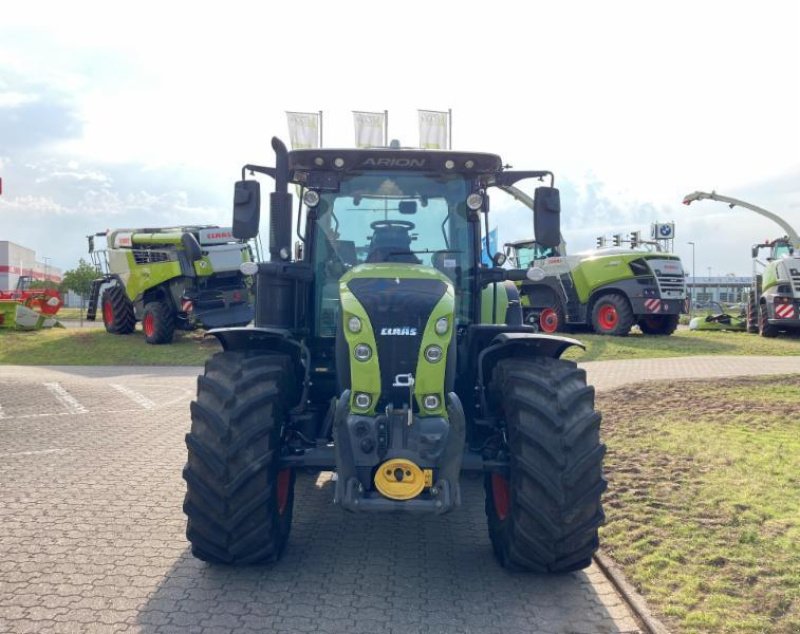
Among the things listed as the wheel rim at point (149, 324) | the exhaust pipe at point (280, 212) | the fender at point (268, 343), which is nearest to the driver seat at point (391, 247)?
the exhaust pipe at point (280, 212)

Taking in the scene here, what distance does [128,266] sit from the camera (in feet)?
63.4

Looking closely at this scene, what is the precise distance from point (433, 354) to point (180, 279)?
50.4 feet

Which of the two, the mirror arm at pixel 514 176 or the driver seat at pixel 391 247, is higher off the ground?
the mirror arm at pixel 514 176

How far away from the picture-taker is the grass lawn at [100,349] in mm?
16934

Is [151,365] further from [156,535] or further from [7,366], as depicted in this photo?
[156,535]

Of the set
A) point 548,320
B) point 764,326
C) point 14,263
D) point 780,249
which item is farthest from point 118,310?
point 14,263

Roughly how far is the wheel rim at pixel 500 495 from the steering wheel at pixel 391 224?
1.88 metres

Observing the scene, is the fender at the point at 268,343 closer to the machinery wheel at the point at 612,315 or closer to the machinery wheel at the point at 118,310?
the machinery wheel at the point at 612,315

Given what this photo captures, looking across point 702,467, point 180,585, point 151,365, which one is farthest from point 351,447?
point 151,365

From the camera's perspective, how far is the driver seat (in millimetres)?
Result: 5258

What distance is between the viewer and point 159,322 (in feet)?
60.4

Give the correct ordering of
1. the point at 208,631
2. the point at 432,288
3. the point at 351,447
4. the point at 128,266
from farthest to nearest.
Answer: the point at 128,266 < the point at 432,288 < the point at 351,447 < the point at 208,631

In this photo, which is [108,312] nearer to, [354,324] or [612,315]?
[612,315]

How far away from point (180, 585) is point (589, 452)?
239 cm
